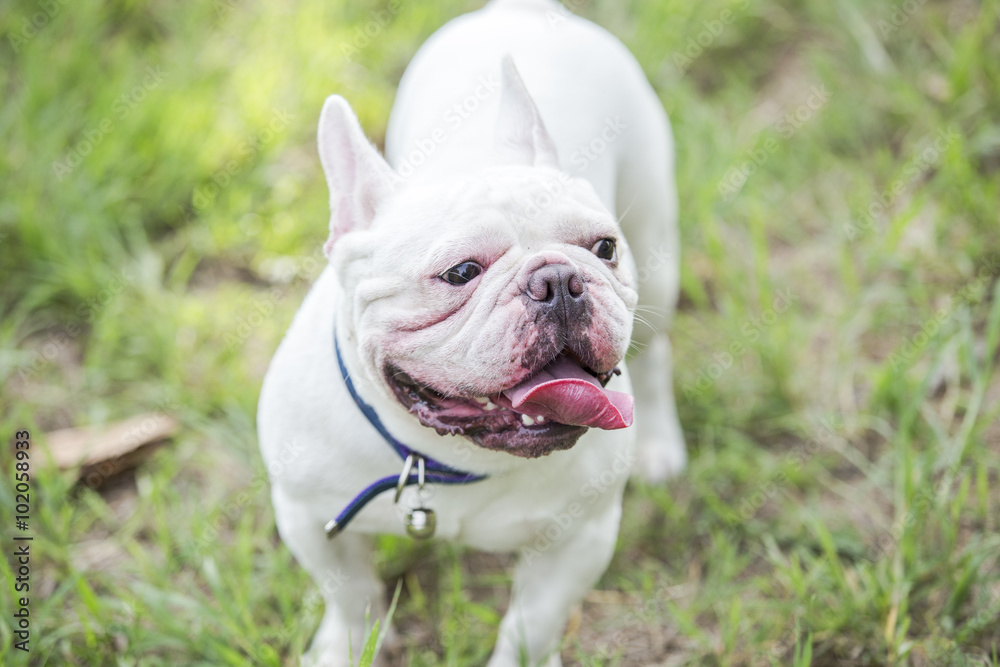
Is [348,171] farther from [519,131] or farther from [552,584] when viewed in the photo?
[552,584]

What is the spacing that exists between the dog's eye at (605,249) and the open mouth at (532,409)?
30cm

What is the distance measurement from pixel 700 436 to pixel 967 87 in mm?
2262

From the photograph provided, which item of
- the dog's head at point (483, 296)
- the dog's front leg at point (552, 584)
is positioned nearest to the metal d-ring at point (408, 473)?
the dog's head at point (483, 296)

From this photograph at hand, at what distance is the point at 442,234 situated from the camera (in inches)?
77.2

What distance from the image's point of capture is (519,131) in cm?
234

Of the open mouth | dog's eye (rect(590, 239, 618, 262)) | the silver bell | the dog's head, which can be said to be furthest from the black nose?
the silver bell

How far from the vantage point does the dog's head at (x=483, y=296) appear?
1861 mm

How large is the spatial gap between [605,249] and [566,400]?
0.48 meters

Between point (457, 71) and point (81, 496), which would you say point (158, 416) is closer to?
point (81, 496)

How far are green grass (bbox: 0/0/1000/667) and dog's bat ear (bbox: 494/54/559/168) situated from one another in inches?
49.1

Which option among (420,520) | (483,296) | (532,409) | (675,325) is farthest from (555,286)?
(675,325)

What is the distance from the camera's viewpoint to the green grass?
8.98 ft

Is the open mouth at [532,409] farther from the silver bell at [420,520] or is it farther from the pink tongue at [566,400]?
the silver bell at [420,520]

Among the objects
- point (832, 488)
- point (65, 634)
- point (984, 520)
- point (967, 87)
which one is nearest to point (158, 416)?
point (65, 634)
